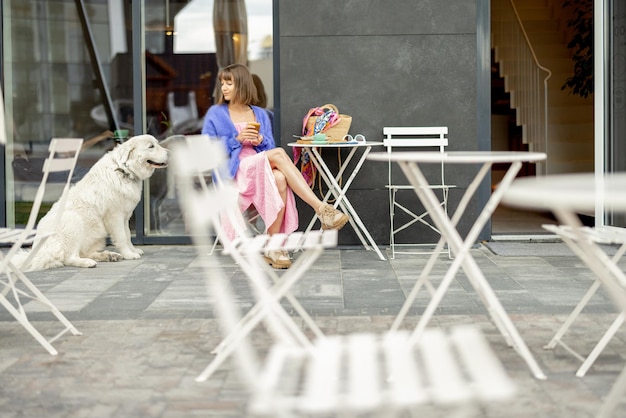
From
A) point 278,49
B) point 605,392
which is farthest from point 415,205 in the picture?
point 605,392

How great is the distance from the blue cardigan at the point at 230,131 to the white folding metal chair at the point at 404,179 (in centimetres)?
81

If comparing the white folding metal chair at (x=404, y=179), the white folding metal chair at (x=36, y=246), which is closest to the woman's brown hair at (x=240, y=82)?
the white folding metal chair at (x=404, y=179)

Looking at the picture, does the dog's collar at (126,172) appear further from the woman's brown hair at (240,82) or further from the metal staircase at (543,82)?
the metal staircase at (543,82)

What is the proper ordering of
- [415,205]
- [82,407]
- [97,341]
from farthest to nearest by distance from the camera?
[415,205] < [97,341] < [82,407]

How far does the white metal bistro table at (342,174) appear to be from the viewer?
6059 millimetres

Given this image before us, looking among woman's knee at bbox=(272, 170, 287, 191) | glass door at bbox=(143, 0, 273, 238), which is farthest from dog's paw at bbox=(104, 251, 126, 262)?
woman's knee at bbox=(272, 170, 287, 191)

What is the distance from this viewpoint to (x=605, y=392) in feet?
9.98

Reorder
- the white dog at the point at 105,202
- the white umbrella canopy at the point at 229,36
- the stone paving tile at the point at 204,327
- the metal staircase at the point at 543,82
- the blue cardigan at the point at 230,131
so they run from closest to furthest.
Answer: the stone paving tile at the point at 204,327 < the white dog at the point at 105,202 < the blue cardigan at the point at 230,131 < the white umbrella canopy at the point at 229,36 < the metal staircase at the point at 543,82

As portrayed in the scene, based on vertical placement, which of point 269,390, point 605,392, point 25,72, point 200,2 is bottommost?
point 605,392

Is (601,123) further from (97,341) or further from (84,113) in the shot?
(97,341)

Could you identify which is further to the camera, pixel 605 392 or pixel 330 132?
pixel 330 132

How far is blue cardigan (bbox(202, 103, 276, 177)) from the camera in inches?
232

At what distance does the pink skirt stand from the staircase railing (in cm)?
416

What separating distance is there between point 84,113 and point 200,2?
1.17 meters
